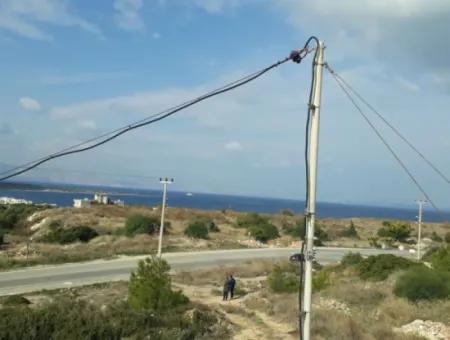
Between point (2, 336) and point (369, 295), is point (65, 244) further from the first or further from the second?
point (2, 336)

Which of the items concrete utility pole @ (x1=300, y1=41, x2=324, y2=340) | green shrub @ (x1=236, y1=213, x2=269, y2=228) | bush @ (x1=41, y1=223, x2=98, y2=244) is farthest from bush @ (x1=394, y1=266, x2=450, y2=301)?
green shrub @ (x1=236, y1=213, x2=269, y2=228)

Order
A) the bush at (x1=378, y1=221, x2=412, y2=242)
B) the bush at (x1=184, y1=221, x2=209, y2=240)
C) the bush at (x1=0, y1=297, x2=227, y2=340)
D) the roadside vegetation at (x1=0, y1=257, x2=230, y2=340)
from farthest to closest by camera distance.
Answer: the bush at (x1=378, y1=221, x2=412, y2=242), the bush at (x1=184, y1=221, x2=209, y2=240), the roadside vegetation at (x1=0, y1=257, x2=230, y2=340), the bush at (x1=0, y1=297, x2=227, y2=340)

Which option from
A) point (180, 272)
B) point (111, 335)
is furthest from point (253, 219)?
Answer: point (111, 335)

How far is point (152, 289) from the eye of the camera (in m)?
21.5

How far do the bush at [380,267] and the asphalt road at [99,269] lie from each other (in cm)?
1155

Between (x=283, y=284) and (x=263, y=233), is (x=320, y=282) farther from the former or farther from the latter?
(x=263, y=233)

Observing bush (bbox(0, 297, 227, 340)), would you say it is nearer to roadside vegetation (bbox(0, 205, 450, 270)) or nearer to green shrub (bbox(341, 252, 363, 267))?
green shrub (bbox(341, 252, 363, 267))

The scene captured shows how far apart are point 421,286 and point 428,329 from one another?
5521 millimetres

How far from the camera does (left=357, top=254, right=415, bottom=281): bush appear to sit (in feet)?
97.2

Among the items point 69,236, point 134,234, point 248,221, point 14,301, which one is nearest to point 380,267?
point 14,301

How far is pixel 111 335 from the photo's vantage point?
47.6 feet

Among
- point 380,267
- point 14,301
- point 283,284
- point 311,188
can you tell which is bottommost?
point 14,301

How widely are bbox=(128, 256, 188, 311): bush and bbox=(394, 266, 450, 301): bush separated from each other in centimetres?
914

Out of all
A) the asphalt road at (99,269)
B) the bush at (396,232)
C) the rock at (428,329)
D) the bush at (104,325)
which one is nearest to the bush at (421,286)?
the rock at (428,329)
